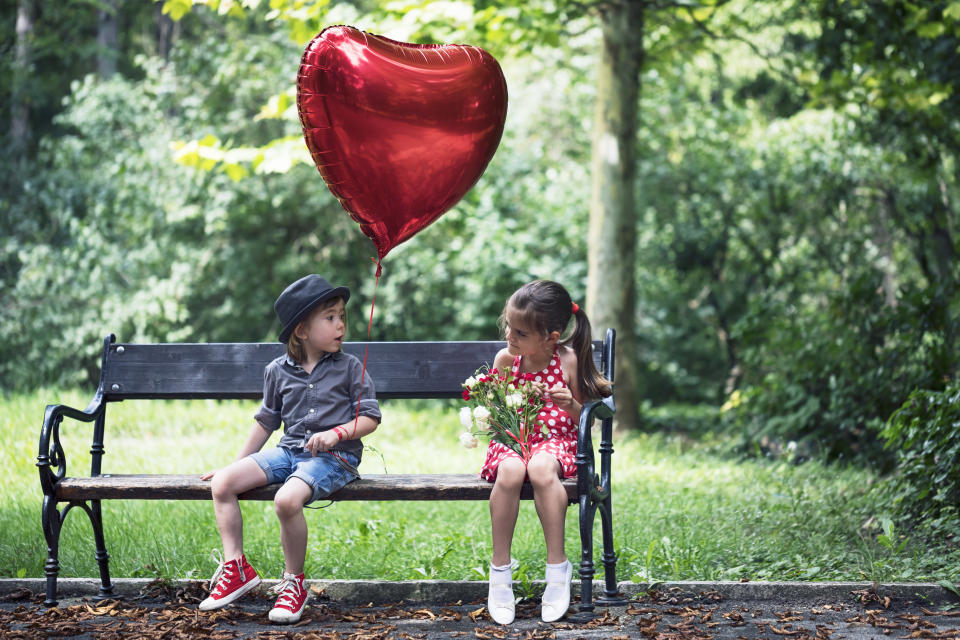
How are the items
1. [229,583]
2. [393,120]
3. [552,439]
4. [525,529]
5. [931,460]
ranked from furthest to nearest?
1. [525,529]
2. [931,460]
3. [552,439]
4. [229,583]
5. [393,120]

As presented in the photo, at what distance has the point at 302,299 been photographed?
156 inches

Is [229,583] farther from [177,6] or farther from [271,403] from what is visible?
[177,6]

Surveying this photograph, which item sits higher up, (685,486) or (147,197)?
(147,197)

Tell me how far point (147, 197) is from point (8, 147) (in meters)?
2.99

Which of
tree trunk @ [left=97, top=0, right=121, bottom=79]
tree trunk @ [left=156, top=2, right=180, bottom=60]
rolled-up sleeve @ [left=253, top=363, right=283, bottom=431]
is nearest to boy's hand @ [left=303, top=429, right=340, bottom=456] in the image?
rolled-up sleeve @ [left=253, top=363, right=283, bottom=431]

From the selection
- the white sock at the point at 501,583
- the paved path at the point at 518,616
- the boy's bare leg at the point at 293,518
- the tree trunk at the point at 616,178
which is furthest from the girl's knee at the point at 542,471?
the tree trunk at the point at 616,178

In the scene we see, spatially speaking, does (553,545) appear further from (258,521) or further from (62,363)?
(62,363)

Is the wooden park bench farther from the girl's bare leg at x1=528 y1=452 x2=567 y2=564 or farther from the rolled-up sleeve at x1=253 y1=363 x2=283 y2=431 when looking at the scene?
the rolled-up sleeve at x1=253 y1=363 x2=283 y2=431

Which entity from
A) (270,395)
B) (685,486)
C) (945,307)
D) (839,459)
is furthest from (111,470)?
(945,307)

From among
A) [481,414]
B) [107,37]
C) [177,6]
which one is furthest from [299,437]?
[107,37]

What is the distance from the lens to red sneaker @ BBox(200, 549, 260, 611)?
3756mm

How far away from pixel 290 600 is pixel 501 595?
788 millimetres

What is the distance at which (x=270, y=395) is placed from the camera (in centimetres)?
409

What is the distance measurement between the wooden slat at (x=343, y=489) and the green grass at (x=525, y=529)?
526 mm
